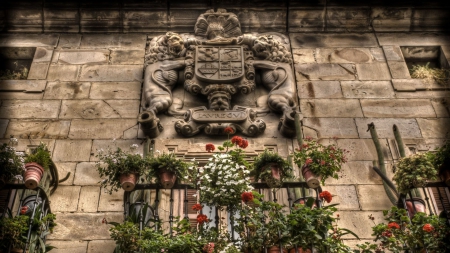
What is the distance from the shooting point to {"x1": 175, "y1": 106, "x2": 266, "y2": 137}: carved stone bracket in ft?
30.4

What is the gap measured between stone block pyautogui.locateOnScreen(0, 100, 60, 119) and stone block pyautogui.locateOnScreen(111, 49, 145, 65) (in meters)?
1.29

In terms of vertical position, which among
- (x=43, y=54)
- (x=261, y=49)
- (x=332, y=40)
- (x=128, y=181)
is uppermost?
(x=332, y=40)

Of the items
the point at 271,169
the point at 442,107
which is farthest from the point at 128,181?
the point at 442,107

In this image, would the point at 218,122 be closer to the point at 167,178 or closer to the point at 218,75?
the point at 218,75

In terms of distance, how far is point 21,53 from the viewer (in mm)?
11008

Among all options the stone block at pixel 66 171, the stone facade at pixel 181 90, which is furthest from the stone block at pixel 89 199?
the stone block at pixel 66 171

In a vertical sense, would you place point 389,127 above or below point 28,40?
below

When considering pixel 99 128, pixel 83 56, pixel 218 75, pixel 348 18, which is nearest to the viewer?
pixel 99 128

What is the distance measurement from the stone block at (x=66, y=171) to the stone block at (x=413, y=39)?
5377 millimetres

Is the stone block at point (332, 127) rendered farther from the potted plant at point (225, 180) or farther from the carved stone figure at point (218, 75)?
the potted plant at point (225, 180)

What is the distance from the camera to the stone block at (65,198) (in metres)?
8.36

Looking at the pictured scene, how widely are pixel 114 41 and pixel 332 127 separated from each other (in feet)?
12.7

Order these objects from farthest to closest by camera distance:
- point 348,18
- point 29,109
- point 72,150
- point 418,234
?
point 348,18
point 29,109
point 72,150
point 418,234

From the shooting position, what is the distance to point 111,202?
27.7 feet
